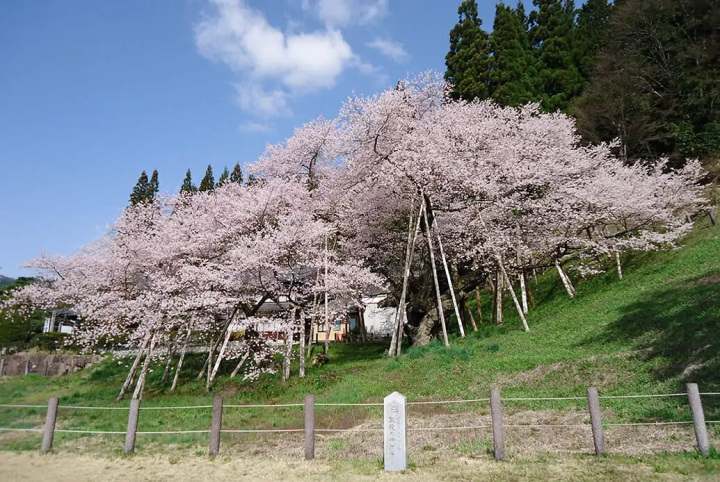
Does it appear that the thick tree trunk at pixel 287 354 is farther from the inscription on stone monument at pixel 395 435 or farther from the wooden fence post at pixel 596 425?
the wooden fence post at pixel 596 425

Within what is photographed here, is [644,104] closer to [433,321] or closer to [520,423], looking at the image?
[433,321]

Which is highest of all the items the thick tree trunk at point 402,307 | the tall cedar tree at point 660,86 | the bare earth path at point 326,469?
the tall cedar tree at point 660,86

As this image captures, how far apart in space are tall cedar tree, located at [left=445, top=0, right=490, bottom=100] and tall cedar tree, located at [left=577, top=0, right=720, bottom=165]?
25.3 feet

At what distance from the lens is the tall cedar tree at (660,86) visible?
28.9 meters

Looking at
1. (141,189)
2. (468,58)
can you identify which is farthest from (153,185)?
(468,58)

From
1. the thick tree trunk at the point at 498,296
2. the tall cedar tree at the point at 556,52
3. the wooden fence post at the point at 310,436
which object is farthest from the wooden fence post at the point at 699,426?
Answer: the tall cedar tree at the point at 556,52

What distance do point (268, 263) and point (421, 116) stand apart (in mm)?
12520

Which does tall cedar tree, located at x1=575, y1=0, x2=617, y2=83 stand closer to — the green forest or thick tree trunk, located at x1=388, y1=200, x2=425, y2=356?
the green forest

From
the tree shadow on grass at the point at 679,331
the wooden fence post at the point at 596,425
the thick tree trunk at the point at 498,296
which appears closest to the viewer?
the wooden fence post at the point at 596,425

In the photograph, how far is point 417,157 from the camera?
20484 millimetres

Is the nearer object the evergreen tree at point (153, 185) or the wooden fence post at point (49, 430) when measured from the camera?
the wooden fence post at point (49, 430)

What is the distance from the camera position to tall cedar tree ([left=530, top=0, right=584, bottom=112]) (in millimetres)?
39344

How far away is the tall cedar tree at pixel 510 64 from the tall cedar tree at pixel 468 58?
81 cm

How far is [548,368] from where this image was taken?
522 inches
